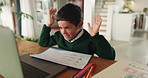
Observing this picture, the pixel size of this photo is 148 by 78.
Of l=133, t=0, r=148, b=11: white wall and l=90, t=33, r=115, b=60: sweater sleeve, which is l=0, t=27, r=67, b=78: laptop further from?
l=133, t=0, r=148, b=11: white wall

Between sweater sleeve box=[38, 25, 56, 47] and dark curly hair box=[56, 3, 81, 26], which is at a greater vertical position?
dark curly hair box=[56, 3, 81, 26]

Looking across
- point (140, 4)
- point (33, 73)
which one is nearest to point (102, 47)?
point (33, 73)

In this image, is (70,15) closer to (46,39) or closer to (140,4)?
(46,39)

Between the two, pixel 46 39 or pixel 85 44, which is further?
pixel 46 39

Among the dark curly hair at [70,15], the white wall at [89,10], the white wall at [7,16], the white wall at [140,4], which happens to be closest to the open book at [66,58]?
the dark curly hair at [70,15]

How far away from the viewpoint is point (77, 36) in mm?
Result: 922

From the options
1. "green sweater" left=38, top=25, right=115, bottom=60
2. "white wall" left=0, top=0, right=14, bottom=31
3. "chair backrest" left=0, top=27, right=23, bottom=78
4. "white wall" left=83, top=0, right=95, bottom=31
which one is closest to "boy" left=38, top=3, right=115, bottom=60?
"green sweater" left=38, top=25, right=115, bottom=60

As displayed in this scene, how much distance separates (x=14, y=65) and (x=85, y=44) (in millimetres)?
518

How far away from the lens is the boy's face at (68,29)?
0.84m

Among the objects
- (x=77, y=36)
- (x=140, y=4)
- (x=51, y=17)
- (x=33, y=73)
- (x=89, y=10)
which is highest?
(x=140, y=4)

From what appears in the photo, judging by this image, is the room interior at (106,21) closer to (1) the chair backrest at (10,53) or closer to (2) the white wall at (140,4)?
(2) the white wall at (140,4)

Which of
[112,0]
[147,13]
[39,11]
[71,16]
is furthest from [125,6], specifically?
[71,16]

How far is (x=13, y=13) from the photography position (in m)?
3.91

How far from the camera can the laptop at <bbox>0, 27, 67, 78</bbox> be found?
0.42 m
